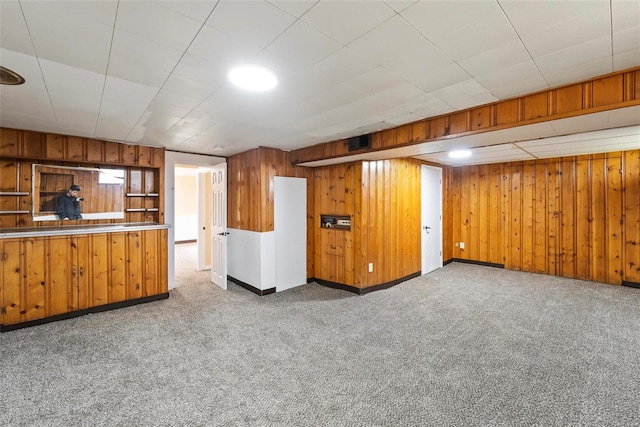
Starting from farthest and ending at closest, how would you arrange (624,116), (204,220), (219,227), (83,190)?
(204,220) → (219,227) → (83,190) → (624,116)

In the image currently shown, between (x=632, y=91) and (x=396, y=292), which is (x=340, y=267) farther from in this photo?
(x=632, y=91)

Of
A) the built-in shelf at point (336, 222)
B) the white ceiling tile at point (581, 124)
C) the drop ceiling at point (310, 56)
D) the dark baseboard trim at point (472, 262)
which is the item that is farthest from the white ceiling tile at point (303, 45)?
the dark baseboard trim at point (472, 262)

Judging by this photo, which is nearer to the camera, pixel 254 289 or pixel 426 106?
pixel 426 106

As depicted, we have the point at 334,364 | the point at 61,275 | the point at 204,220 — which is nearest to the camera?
the point at 334,364

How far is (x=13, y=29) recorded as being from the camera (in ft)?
5.00

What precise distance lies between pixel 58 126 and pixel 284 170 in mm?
2975

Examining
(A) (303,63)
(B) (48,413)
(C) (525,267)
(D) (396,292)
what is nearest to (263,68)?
(A) (303,63)

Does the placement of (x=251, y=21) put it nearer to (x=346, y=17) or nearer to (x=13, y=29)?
(x=346, y=17)

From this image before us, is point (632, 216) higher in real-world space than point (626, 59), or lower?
lower

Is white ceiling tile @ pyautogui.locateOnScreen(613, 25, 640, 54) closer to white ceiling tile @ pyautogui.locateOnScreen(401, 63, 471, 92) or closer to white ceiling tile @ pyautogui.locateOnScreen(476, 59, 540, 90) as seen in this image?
white ceiling tile @ pyautogui.locateOnScreen(476, 59, 540, 90)

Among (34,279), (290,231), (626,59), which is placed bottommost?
(34,279)

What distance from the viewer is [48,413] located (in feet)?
6.43

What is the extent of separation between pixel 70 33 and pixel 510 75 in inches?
111

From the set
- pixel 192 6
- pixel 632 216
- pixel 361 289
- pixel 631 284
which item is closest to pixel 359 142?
pixel 361 289
